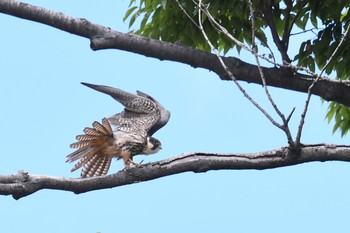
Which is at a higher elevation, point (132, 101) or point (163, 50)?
point (163, 50)

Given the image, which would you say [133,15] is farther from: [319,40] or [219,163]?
[219,163]

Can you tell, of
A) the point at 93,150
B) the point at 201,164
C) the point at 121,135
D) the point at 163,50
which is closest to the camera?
the point at 201,164

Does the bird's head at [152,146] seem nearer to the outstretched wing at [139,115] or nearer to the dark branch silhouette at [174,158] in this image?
the outstretched wing at [139,115]

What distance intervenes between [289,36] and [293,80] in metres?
0.41

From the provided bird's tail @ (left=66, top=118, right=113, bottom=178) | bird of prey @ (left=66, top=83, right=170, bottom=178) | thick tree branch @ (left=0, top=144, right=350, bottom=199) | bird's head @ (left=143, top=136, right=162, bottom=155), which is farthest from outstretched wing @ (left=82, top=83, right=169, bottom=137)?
thick tree branch @ (left=0, top=144, right=350, bottom=199)

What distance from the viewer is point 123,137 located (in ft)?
23.1

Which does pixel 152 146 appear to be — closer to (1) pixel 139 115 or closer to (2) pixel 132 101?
(1) pixel 139 115

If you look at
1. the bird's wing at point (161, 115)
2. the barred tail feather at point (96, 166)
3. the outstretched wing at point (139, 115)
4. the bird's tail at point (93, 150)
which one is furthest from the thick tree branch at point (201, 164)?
the bird's wing at point (161, 115)

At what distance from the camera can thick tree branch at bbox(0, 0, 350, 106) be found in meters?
6.47

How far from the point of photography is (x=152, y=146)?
7.34 meters

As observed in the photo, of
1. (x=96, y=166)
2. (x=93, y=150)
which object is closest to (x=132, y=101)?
(x=93, y=150)

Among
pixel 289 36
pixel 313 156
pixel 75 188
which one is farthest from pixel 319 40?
pixel 75 188

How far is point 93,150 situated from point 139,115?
0.55 meters

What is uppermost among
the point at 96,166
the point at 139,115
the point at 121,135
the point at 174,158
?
the point at 139,115
